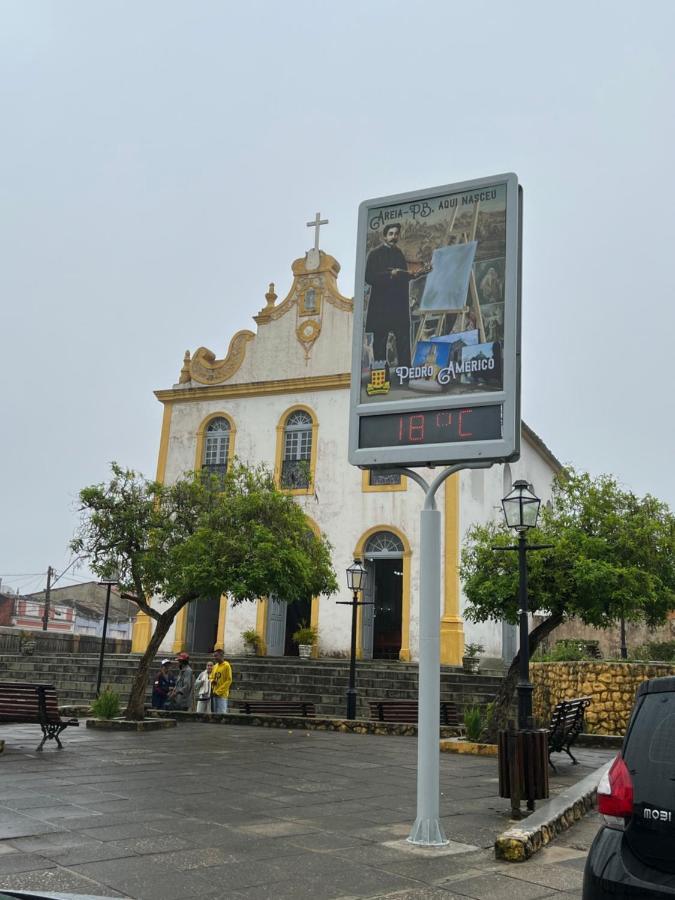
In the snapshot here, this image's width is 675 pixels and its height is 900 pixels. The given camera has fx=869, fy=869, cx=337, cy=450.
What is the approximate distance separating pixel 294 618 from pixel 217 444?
6054mm

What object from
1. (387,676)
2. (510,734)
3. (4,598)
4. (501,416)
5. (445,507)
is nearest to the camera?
(501,416)

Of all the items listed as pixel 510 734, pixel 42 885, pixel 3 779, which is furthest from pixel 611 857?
pixel 3 779

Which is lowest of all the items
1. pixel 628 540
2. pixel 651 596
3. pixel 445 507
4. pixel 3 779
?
pixel 3 779

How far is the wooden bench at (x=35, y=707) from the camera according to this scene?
1169cm

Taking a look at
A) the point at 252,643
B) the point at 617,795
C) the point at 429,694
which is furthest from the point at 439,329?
the point at 252,643

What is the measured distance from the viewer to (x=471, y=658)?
70.4 ft

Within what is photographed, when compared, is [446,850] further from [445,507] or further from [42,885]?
[445,507]

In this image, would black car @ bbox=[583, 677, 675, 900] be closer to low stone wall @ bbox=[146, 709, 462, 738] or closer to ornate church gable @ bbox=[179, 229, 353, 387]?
low stone wall @ bbox=[146, 709, 462, 738]

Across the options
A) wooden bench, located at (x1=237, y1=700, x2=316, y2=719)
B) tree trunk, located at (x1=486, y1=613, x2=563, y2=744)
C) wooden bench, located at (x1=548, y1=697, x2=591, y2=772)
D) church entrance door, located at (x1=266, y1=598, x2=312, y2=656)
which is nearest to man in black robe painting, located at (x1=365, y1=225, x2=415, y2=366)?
wooden bench, located at (x1=548, y1=697, x2=591, y2=772)

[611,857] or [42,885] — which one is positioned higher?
[611,857]

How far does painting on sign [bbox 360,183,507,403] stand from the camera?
6945 mm

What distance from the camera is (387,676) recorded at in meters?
20.9

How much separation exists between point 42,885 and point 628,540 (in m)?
10.8

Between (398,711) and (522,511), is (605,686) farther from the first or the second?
(522,511)
